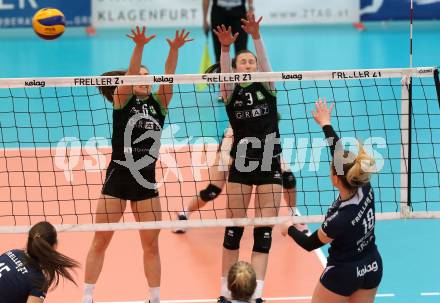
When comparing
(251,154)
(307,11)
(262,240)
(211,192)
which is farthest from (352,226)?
(307,11)

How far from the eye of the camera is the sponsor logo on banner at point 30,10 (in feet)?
65.4

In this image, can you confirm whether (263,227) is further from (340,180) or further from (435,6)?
(435,6)

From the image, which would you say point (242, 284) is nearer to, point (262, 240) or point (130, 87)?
point (262, 240)

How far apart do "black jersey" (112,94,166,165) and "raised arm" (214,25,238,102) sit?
754 millimetres

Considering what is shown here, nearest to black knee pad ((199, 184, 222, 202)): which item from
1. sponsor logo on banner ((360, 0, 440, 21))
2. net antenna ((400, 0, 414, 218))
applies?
net antenna ((400, 0, 414, 218))

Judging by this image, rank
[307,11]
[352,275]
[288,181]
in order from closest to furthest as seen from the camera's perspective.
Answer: [352,275] → [288,181] → [307,11]

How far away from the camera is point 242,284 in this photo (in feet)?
17.0

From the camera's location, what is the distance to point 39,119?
44.4ft

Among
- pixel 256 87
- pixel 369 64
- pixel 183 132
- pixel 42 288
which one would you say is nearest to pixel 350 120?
pixel 183 132

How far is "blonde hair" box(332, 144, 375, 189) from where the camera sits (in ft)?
19.1

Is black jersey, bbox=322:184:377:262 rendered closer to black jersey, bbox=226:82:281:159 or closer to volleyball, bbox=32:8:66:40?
black jersey, bbox=226:82:281:159

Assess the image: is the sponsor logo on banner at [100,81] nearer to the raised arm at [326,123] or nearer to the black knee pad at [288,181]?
the raised arm at [326,123]

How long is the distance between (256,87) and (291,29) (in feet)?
45.1

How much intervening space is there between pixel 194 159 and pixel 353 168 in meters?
5.96
